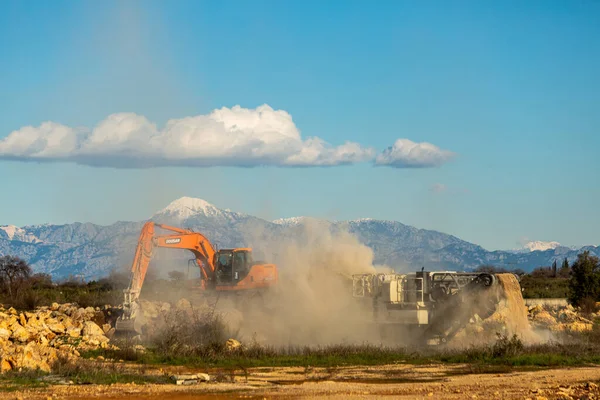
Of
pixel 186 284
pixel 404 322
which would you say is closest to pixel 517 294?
pixel 404 322

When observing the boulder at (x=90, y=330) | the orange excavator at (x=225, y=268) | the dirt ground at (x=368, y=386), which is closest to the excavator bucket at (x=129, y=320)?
the boulder at (x=90, y=330)

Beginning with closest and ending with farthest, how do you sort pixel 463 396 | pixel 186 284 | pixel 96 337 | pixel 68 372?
pixel 463 396, pixel 68 372, pixel 96 337, pixel 186 284

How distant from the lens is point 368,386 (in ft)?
76.1

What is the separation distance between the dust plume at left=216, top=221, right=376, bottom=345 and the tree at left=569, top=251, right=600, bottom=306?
16.3 meters

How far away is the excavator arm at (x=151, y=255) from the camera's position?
124ft

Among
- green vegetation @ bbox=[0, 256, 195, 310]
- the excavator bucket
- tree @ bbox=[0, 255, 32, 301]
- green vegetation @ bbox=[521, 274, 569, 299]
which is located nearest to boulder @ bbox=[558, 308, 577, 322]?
the excavator bucket

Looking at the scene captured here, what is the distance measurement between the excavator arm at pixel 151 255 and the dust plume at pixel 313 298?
3.85 m

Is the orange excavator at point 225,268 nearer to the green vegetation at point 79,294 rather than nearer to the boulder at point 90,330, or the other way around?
the green vegetation at point 79,294

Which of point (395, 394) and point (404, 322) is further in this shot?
point (404, 322)

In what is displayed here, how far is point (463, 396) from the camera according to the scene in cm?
2080

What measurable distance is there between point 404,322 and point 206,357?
9609 mm

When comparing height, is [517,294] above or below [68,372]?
above

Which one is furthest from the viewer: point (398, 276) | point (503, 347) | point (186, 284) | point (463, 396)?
point (186, 284)

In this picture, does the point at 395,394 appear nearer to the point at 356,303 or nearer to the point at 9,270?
the point at 356,303
